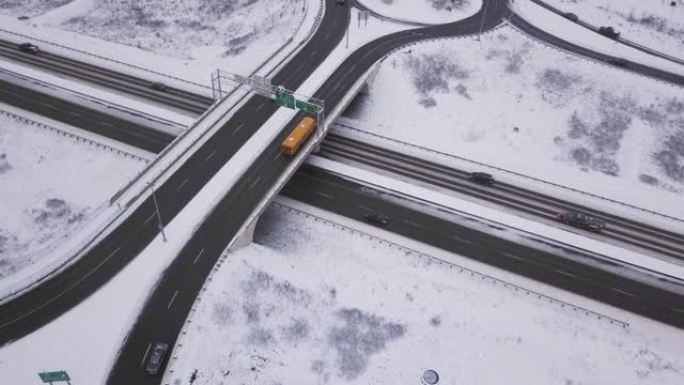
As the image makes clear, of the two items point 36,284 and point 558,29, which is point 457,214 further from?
point 558,29

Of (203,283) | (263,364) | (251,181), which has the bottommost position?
(263,364)

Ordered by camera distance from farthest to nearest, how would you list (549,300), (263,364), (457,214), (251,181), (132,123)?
(132,123) → (457,214) → (251,181) → (549,300) → (263,364)

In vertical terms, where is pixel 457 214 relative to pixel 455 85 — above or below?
below

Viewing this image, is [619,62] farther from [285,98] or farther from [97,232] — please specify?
[97,232]

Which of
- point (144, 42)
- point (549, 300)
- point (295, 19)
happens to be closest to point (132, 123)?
point (144, 42)

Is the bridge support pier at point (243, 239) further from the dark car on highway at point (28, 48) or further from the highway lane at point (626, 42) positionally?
the highway lane at point (626, 42)

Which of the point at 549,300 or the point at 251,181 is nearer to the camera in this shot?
the point at 549,300

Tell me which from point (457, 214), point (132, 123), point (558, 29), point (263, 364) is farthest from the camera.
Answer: point (558, 29)

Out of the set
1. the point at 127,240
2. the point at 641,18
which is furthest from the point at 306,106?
the point at 641,18
